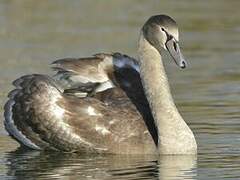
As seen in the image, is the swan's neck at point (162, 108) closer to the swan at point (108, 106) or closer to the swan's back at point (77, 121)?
the swan at point (108, 106)

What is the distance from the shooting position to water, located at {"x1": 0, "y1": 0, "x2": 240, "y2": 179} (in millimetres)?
12539

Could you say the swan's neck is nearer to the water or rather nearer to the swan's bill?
the water

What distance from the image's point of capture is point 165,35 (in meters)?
13.0

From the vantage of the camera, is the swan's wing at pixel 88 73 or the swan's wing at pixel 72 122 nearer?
the swan's wing at pixel 72 122

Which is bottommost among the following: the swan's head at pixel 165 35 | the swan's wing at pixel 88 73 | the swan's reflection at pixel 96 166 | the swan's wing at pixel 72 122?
the swan's reflection at pixel 96 166

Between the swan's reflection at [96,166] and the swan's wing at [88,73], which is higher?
the swan's wing at [88,73]

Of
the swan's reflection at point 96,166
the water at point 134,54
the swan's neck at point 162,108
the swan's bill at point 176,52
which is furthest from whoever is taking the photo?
the swan's neck at point 162,108

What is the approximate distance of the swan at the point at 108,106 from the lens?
1313 cm

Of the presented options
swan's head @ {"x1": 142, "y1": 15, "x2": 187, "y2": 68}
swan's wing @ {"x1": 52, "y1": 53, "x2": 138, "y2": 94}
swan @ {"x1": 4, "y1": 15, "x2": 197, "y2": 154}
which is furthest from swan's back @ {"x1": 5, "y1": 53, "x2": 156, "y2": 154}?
swan's head @ {"x1": 142, "y1": 15, "x2": 187, "y2": 68}

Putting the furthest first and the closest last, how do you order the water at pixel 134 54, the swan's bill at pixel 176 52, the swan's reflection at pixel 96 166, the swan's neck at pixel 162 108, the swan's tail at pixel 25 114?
the swan's tail at pixel 25 114, the swan's neck at pixel 162 108, the swan's bill at pixel 176 52, the water at pixel 134 54, the swan's reflection at pixel 96 166

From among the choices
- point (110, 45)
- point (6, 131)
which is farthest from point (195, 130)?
point (110, 45)

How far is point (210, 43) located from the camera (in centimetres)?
2200

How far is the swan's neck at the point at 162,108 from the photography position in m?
13.1

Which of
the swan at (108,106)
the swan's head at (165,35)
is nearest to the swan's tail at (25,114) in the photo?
the swan at (108,106)
